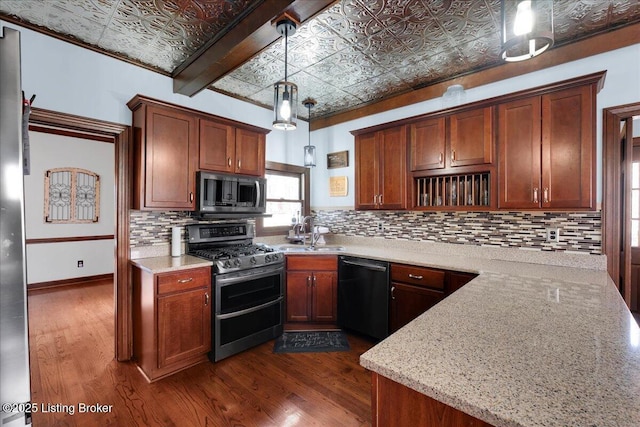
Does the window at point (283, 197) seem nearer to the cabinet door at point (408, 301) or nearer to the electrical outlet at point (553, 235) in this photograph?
the cabinet door at point (408, 301)

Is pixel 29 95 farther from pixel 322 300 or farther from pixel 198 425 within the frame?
pixel 322 300

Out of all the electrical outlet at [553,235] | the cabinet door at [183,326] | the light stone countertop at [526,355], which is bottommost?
the cabinet door at [183,326]

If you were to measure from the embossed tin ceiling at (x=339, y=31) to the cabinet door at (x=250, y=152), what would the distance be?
586mm

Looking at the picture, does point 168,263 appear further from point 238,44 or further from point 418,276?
point 418,276

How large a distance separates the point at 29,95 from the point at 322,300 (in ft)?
9.90

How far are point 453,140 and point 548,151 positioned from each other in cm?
72

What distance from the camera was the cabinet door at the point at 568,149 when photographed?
204 centimetres

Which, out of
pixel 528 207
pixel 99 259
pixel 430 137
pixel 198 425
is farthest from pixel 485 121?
pixel 99 259

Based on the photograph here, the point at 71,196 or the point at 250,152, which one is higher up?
the point at 250,152

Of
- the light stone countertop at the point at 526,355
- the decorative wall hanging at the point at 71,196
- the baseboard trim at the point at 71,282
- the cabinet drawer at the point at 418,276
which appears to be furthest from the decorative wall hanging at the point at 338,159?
the baseboard trim at the point at 71,282

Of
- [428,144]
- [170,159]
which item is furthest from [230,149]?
[428,144]

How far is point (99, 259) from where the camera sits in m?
5.43

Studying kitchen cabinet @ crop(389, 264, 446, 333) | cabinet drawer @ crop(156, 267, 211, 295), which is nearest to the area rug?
kitchen cabinet @ crop(389, 264, 446, 333)

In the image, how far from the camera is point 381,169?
3.16m
